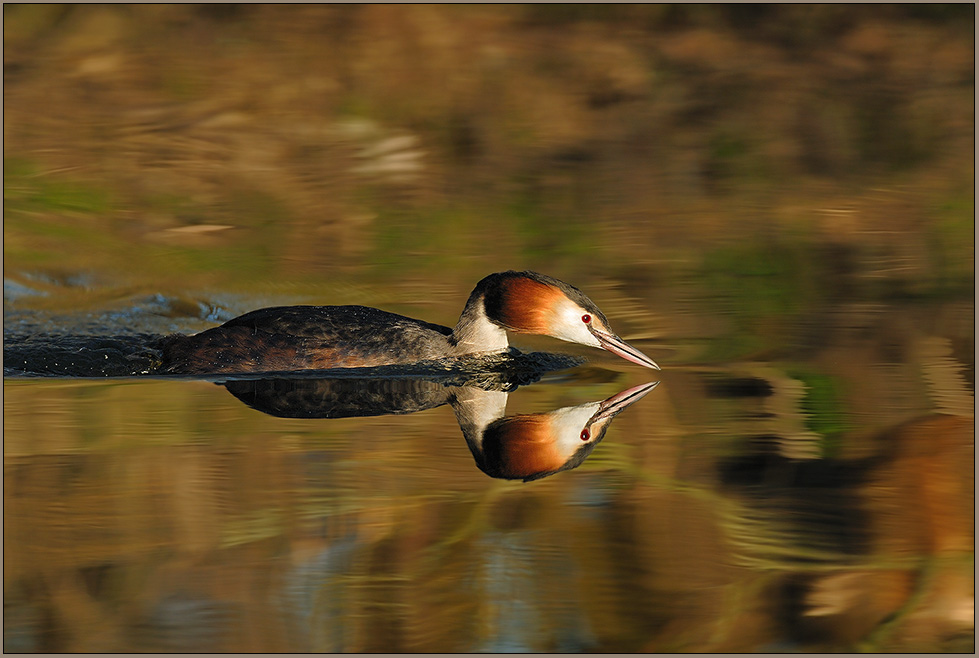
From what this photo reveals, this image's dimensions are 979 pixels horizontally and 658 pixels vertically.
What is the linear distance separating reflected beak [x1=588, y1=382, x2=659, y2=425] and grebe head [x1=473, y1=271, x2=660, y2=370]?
0.29 m

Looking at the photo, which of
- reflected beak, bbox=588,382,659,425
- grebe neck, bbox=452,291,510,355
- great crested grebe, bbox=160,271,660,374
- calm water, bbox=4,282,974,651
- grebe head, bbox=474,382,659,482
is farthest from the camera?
grebe neck, bbox=452,291,510,355

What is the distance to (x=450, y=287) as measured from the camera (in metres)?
8.55

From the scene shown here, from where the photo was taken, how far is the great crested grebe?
6703 millimetres

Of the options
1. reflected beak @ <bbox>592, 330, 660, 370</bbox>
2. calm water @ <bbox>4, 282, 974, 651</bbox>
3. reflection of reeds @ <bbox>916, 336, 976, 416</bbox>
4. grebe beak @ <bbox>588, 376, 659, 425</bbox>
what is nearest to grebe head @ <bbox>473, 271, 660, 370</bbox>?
reflected beak @ <bbox>592, 330, 660, 370</bbox>

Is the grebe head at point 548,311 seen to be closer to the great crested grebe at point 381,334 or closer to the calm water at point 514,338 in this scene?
the great crested grebe at point 381,334

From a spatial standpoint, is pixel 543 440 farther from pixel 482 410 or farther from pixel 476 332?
pixel 476 332

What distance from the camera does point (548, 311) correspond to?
685cm

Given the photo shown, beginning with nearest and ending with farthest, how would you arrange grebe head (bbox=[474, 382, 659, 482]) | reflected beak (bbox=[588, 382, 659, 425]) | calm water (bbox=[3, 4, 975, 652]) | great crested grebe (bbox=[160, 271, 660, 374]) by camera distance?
calm water (bbox=[3, 4, 975, 652]), grebe head (bbox=[474, 382, 659, 482]), reflected beak (bbox=[588, 382, 659, 425]), great crested grebe (bbox=[160, 271, 660, 374])

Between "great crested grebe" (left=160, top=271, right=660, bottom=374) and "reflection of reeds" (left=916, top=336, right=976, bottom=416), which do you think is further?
"great crested grebe" (left=160, top=271, right=660, bottom=374)

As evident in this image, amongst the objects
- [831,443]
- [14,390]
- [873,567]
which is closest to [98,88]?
[14,390]

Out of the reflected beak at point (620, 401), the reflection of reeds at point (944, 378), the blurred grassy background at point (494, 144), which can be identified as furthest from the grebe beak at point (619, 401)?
the blurred grassy background at point (494, 144)

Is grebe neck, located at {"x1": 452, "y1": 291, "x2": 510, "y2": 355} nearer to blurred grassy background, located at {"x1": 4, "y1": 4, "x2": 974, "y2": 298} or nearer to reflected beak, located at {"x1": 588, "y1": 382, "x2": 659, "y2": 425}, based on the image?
reflected beak, located at {"x1": 588, "y1": 382, "x2": 659, "y2": 425}

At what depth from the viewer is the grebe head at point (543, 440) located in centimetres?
523

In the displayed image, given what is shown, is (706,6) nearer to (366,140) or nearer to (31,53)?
(366,140)
